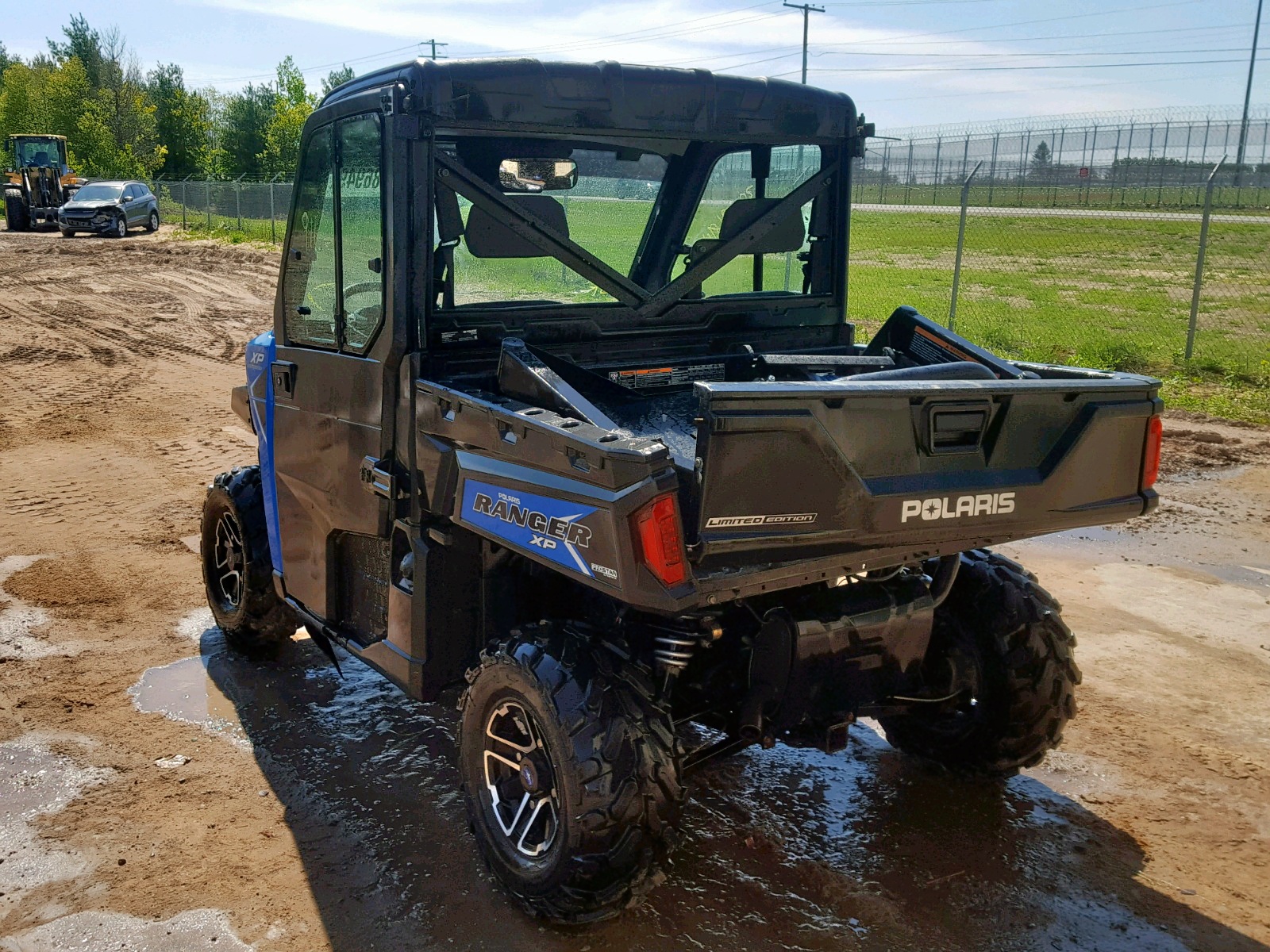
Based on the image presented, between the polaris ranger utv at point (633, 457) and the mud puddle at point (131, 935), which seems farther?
the mud puddle at point (131, 935)

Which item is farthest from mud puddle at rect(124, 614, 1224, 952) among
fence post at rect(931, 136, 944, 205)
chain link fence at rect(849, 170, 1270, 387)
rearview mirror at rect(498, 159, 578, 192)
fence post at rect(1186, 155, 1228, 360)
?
fence post at rect(931, 136, 944, 205)

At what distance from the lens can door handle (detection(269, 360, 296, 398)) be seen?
4.52 meters

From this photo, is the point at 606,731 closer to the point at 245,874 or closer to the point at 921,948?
the point at 921,948

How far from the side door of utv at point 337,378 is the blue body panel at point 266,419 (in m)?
0.06

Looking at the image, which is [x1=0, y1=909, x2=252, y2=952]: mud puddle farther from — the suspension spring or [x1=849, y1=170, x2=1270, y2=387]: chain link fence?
[x1=849, y1=170, x2=1270, y2=387]: chain link fence

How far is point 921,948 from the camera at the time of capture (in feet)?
11.0

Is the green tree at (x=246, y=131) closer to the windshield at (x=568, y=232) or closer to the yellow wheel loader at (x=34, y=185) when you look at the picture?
the yellow wheel loader at (x=34, y=185)

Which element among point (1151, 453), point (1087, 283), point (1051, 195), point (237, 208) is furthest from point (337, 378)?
point (1051, 195)

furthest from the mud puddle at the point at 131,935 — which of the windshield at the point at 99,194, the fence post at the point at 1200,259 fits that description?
the windshield at the point at 99,194

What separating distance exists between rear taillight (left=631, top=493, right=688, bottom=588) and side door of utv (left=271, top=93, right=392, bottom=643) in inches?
52.4

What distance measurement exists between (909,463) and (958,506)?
8.1 inches

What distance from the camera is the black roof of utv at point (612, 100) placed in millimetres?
3613

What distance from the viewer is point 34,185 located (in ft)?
111

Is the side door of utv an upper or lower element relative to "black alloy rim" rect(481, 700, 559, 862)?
upper
